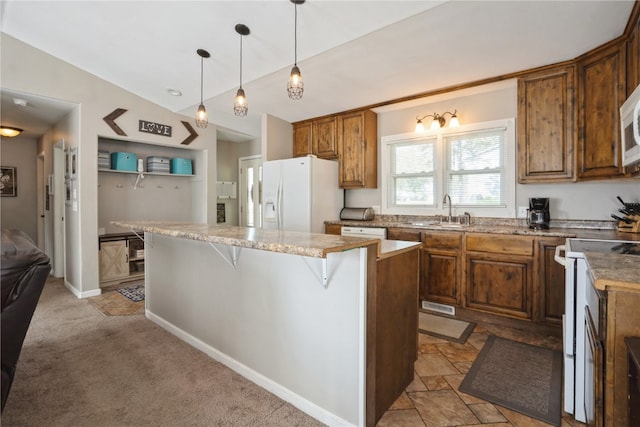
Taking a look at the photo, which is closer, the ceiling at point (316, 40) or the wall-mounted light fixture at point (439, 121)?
the ceiling at point (316, 40)

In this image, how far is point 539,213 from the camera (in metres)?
2.97

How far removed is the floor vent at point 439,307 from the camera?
3152 mm

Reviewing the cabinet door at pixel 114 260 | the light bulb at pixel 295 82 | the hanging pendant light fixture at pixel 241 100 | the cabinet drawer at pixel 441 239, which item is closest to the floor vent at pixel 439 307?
the cabinet drawer at pixel 441 239

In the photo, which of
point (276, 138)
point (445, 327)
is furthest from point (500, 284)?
point (276, 138)

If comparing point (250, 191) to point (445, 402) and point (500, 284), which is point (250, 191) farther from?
point (445, 402)

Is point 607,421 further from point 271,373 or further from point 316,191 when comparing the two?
point 316,191

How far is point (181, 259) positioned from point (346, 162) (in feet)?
8.25

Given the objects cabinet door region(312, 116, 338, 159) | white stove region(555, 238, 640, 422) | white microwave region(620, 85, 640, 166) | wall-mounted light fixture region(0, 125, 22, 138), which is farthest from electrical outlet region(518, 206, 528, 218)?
wall-mounted light fixture region(0, 125, 22, 138)

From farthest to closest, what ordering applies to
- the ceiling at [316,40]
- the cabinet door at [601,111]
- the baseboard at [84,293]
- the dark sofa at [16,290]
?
1. the baseboard at [84,293]
2. the cabinet door at [601,111]
3. the ceiling at [316,40]
4. the dark sofa at [16,290]

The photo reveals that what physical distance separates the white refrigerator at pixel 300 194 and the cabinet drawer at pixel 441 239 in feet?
4.63

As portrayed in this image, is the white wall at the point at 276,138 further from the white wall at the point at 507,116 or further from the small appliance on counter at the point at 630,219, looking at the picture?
the small appliance on counter at the point at 630,219

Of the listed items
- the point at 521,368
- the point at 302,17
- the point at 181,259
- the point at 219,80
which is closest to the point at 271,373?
the point at 181,259

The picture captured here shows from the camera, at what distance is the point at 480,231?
9.56ft

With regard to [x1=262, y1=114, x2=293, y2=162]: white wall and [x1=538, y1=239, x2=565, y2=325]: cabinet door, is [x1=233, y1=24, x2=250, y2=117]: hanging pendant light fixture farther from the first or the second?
[x1=538, y1=239, x2=565, y2=325]: cabinet door
